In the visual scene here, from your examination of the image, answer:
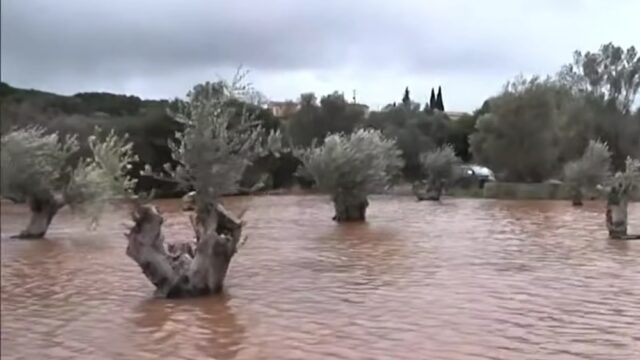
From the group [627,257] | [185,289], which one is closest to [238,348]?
[185,289]

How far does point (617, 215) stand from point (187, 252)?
23.4ft

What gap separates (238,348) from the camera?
4754 mm

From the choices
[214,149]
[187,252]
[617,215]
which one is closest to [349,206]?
[617,215]

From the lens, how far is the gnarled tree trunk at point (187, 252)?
650cm

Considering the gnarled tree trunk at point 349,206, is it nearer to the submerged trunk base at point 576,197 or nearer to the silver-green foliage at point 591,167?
the silver-green foliage at point 591,167

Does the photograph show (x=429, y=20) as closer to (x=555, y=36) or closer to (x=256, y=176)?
(x=555, y=36)

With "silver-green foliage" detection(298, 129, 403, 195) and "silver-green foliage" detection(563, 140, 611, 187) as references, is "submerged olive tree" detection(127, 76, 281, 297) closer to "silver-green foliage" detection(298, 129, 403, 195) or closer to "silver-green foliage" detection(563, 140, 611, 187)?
"silver-green foliage" detection(563, 140, 611, 187)

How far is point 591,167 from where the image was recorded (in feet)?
53.0

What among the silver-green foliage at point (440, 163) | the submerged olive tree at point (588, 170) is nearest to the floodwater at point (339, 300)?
the submerged olive tree at point (588, 170)

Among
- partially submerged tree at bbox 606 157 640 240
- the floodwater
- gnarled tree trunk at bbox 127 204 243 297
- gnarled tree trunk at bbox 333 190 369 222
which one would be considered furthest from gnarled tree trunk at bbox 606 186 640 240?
Answer: gnarled tree trunk at bbox 127 204 243 297

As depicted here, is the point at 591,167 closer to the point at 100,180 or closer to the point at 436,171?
the point at 436,171

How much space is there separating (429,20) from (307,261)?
236 inches

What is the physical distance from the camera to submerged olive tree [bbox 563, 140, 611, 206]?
1303 cm

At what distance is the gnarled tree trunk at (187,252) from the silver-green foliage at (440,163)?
1546 cm
